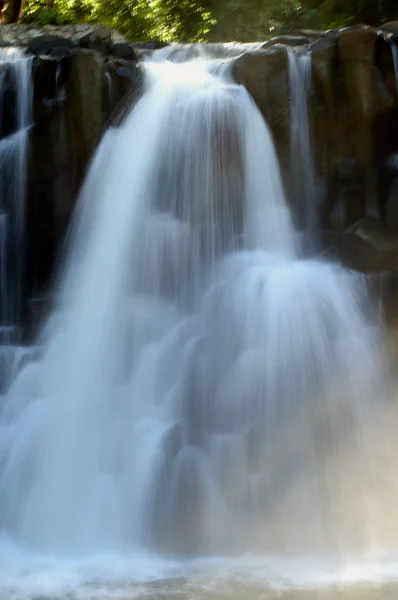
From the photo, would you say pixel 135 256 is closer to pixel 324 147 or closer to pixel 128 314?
pixel 128 314

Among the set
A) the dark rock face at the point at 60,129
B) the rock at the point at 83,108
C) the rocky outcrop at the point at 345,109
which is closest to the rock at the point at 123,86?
the dark rock face at the point at 60,129

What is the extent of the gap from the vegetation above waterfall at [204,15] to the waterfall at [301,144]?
240 inches

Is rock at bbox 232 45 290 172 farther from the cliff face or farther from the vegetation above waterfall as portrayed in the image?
the vegetation above waterfall

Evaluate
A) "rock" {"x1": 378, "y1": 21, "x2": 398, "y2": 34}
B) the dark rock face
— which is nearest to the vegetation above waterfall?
"rock" {"x1": 378, "y1": 21, "x2": 398, "y2": 34}

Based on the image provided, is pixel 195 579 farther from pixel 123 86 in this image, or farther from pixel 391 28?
pixel 391 28

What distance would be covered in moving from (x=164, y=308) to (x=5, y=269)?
2.05m

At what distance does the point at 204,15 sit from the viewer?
1838 cm

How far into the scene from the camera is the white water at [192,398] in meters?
5.97

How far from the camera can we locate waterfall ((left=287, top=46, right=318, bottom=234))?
29.4 ft

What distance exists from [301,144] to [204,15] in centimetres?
1055

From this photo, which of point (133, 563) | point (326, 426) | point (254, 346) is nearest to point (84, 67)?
point (254, 346)

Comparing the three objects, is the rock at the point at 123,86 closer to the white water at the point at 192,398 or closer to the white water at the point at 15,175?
the white water at the point at 192,398

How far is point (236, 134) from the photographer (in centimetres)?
887

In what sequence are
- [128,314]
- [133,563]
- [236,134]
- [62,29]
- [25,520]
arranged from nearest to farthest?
[133,563]
[25,520]
[128,314]
[236,134]
[62,29]
